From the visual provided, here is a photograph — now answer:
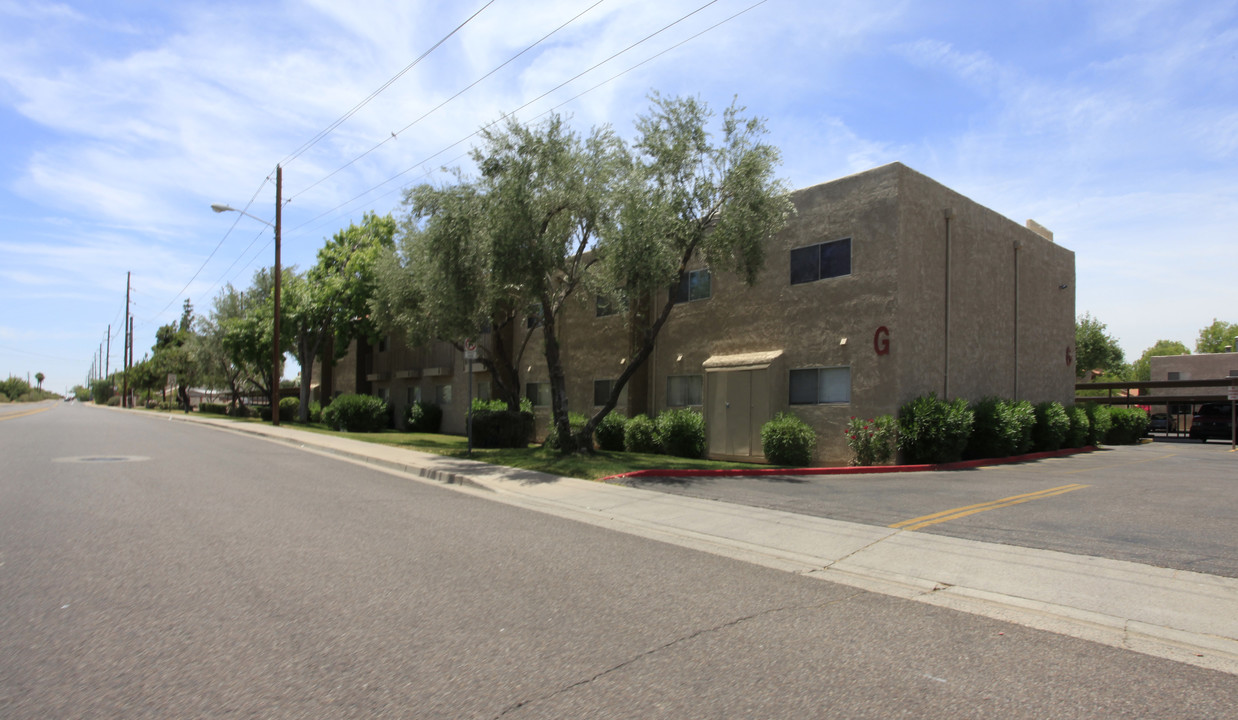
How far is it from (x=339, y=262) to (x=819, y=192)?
24.1 m

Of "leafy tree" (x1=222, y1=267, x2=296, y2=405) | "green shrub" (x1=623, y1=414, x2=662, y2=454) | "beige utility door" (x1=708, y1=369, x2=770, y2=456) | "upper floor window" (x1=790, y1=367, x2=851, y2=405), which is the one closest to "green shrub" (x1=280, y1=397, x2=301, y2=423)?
"leafy tree" (x1=222, y1=267, x2=296, y2=405)

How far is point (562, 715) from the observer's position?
373 cm

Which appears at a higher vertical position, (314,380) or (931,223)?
(931,223)

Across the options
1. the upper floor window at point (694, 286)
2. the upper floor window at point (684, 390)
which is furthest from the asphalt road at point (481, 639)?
the upper floor window at point (694, 286)

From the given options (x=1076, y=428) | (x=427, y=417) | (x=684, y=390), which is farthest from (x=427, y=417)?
(x=1076, y=428)

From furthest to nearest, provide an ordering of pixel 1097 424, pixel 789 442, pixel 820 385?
pixel 1097 424
pixel 820 385
pixel 789 442

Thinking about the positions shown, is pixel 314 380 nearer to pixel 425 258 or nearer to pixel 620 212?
pixel 425 258

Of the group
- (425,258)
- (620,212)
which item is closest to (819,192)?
(620,212)

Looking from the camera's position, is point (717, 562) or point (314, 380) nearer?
point (717, 562)

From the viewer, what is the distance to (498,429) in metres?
20.7

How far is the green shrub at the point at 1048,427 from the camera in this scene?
19891 millimetres

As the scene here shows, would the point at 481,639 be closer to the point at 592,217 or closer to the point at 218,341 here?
the point at 592,217

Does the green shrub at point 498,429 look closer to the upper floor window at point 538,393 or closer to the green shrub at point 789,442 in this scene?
the upper floor window at point 538,393

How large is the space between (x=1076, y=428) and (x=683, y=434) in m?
11.7
